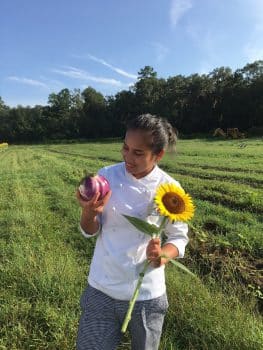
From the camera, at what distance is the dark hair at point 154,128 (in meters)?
2.38

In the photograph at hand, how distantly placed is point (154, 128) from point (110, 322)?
1.11 meters

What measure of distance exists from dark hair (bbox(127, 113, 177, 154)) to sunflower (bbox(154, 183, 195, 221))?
33 cm

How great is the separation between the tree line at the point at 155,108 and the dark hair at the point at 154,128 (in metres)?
53.9

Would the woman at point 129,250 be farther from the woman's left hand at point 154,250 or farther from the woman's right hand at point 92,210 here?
the woman's left hand at point 154,250

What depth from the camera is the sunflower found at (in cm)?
210

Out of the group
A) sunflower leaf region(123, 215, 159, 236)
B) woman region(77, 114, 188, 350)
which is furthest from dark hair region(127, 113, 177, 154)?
sunflower leaf region(123, 215, 159, 236)

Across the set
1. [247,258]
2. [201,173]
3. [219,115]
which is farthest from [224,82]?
[247,258]

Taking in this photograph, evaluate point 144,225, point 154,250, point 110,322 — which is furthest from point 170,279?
point 144,225

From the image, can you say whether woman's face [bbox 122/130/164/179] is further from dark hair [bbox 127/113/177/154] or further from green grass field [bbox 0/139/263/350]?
green grass field [bbox 0/139/263/350]

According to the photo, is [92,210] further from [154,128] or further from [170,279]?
[170,279]

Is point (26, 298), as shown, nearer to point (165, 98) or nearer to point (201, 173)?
point (201, 173)

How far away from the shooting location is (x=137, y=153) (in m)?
2.39

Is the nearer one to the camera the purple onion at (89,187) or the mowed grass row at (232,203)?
the purple onion at (89,187)

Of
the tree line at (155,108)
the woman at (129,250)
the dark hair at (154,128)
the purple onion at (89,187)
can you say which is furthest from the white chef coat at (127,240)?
the tree line at (155,108)
